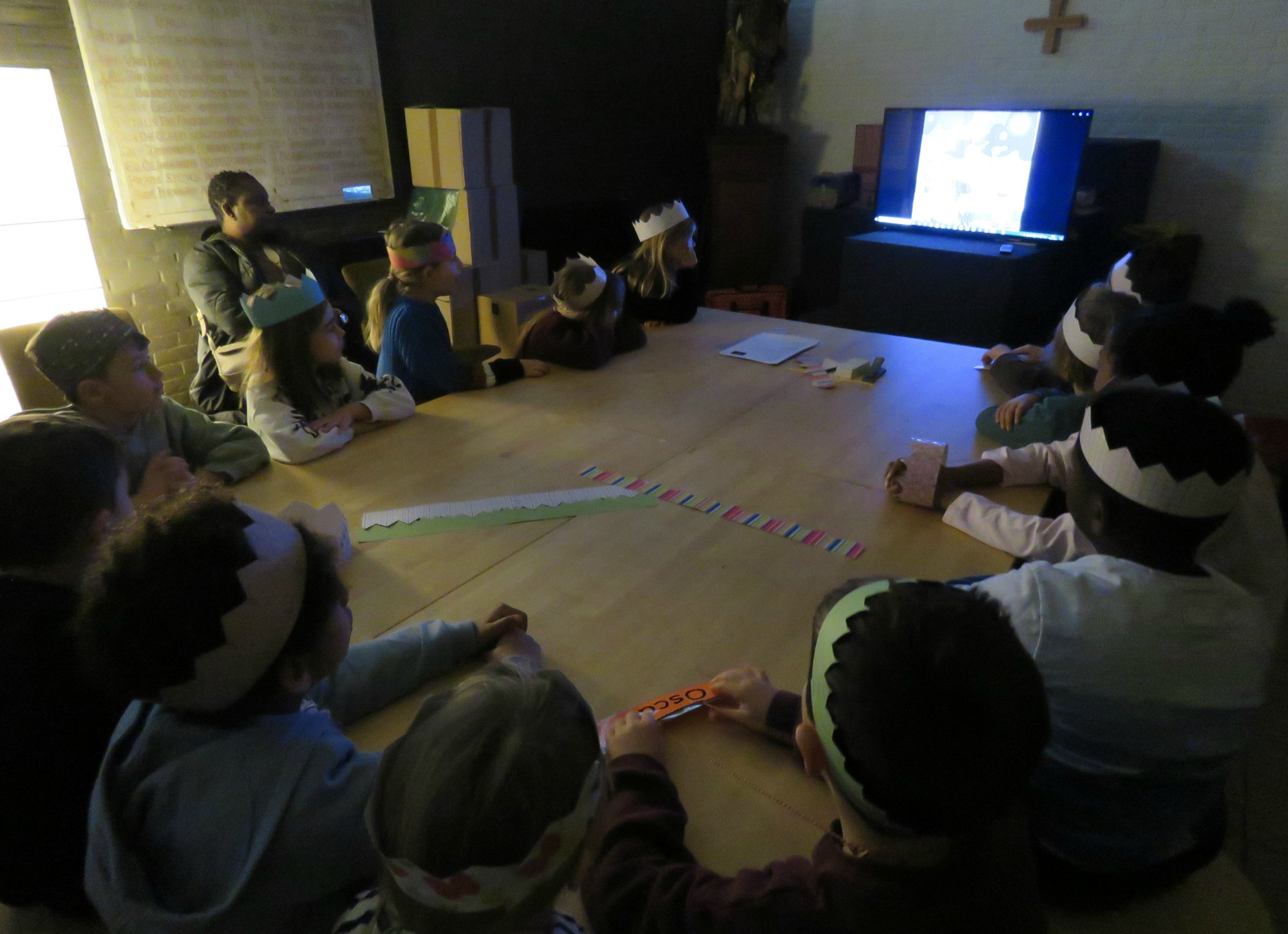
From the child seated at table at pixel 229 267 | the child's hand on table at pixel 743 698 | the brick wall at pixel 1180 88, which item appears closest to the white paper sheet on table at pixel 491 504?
the child's hand on table at pixel 743 698

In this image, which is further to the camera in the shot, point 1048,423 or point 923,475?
point 1048,423

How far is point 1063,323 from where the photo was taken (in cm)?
212

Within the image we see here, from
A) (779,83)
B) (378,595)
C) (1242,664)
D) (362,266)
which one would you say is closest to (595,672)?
(378,595)

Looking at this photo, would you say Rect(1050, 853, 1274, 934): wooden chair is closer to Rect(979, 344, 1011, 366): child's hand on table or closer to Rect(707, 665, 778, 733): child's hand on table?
Rect(707, 665, 778, 733): child's hand on table

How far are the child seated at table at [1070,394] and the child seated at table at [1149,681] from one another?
0.92m

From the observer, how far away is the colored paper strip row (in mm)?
1531

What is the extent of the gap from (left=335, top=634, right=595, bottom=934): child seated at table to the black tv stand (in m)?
4.16

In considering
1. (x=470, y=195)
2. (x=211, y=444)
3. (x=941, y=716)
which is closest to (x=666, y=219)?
(x=470, y=195)

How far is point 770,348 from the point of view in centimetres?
279

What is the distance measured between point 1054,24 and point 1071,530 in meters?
4.09

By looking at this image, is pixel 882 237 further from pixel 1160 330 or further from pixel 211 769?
pixel 211 769

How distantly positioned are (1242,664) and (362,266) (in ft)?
12.5

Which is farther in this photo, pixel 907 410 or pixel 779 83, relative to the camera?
pixel 779 83

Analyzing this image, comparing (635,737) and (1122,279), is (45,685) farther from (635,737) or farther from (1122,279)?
(1122,279)
